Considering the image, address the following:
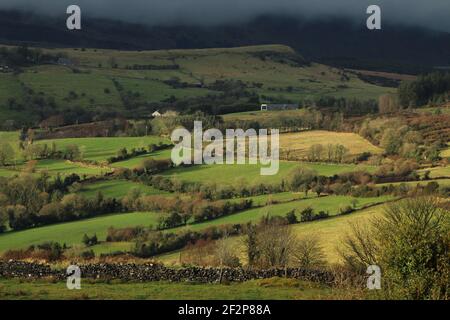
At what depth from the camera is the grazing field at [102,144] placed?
412 ft

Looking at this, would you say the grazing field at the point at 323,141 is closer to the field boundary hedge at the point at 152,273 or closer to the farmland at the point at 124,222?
the farmland at the point at 124,222

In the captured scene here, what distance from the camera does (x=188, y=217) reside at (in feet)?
281

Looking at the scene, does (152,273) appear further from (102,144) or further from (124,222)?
(102,144)

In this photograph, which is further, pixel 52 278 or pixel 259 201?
pixel 259 201

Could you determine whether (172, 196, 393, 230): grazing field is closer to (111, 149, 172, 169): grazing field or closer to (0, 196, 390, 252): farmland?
(0, 196, 390, 252): farmland

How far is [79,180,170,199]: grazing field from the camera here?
98.9 m

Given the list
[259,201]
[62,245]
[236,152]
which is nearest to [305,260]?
[62,245]

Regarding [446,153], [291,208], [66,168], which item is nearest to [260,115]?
[446,153]

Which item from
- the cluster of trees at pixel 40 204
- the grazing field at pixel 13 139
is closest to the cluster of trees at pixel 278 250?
the cluster of trees at pixel 40 204

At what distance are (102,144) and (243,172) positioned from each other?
34.3 m

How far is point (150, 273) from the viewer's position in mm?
41938

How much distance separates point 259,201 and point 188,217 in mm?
9998

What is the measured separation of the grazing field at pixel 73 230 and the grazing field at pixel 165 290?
35638 mm
